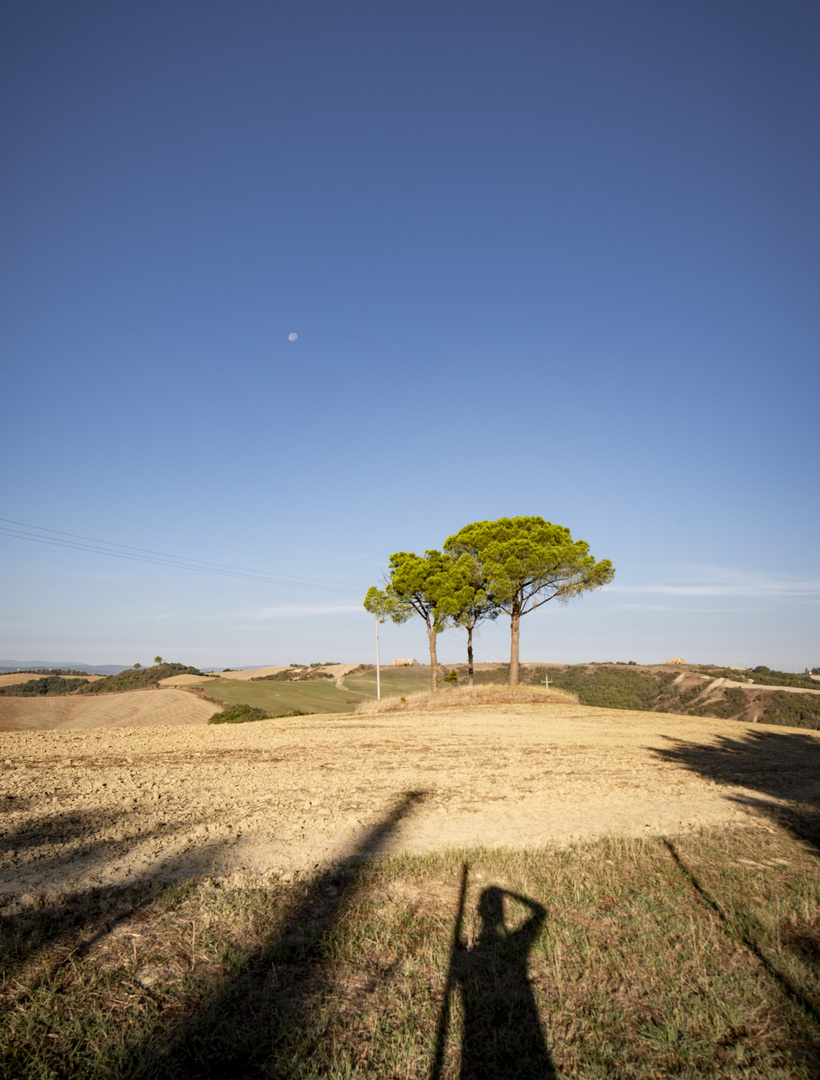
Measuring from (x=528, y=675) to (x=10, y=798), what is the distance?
6578 centimetres

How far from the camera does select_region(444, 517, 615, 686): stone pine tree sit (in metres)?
28.8

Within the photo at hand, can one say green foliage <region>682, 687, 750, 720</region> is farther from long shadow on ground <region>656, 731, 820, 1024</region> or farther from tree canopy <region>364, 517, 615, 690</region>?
long shadow on ground <region>656, 731, 820, 1024</region>

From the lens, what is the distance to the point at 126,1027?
2.86 metres

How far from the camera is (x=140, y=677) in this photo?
5031cm

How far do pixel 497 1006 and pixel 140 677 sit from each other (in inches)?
2144

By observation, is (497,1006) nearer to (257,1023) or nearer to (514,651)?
(257,1023)

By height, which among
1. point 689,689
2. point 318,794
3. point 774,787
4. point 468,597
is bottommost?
point 689,689

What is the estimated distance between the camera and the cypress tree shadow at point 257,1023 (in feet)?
8.62

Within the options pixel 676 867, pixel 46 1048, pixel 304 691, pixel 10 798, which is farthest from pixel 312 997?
Answer: pixel 304 691

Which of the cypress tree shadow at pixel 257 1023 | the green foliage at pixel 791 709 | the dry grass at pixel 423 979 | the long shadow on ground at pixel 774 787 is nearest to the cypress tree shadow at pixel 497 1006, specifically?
the dry grass at pixel 423 979

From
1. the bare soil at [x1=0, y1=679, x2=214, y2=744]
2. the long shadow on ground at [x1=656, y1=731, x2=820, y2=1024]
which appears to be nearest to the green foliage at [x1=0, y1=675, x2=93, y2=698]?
the bare soil at [x1=0, y1=679, x2=214, y2=744]

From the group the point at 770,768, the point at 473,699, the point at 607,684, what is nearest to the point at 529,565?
the point at 473,699

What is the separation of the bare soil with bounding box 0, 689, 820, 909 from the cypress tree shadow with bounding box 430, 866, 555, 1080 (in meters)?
1.89

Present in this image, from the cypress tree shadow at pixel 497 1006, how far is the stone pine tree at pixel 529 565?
81.4 feet
